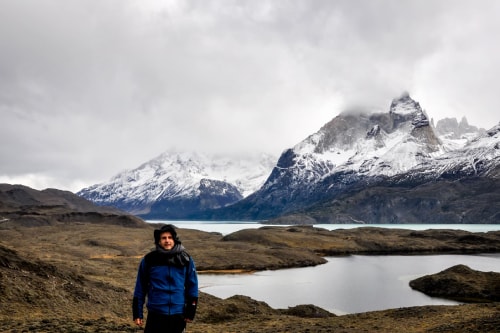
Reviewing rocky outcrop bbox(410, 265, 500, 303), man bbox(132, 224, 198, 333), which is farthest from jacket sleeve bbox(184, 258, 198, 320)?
rocky outcrop bbox(410, 265, 500, 303)

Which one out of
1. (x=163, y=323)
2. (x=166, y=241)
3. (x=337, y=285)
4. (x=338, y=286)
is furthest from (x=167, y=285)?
(x=337, y=285)

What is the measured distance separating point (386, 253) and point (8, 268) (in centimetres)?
12013

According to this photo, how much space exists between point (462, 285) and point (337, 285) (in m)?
17.6

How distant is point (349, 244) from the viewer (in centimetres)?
14800

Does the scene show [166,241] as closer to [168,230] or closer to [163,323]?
[168,230]

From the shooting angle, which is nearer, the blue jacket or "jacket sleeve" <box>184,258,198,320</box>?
the blue jacket

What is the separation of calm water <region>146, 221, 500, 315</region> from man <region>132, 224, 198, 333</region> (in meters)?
38.9

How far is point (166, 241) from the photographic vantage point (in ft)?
41.2

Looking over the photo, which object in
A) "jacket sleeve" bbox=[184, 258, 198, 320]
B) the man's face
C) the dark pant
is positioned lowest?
the dark pant

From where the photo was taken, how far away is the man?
1237 centimetres

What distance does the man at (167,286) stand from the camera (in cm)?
1237

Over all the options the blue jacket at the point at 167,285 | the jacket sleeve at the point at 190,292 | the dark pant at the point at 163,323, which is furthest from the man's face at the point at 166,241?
the dark pant at the point at 163,323

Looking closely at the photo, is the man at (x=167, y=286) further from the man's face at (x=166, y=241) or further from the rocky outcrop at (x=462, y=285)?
the rocky outcrop at (x=462, y=285)

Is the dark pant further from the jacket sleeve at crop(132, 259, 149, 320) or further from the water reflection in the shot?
the water reflection
